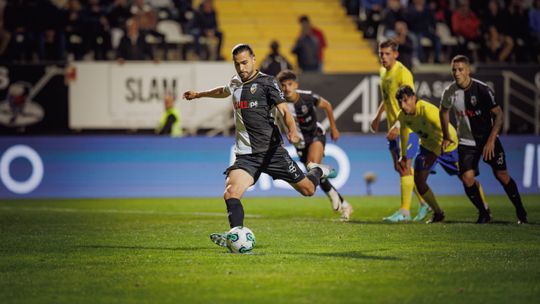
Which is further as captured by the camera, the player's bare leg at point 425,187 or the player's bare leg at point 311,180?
the player's bare leg at point 425,187

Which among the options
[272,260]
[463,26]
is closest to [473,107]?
[272,260]

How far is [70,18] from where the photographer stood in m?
25.6

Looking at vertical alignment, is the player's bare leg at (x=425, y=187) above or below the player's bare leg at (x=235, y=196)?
below

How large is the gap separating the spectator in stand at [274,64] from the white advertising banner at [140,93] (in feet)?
2.93

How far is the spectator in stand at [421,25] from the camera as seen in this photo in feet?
89.8

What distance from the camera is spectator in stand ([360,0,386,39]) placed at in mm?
29312

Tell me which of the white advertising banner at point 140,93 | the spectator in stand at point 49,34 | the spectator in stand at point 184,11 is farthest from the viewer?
the spectator in stand at point 184,11

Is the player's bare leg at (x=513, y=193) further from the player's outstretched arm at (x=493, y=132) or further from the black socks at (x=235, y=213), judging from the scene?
the black socks at (x=235, y=213)

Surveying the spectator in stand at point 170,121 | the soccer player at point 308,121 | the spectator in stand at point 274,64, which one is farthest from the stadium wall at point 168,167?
the soccer player at point 308,121

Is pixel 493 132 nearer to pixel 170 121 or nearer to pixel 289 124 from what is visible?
pixel 289 124

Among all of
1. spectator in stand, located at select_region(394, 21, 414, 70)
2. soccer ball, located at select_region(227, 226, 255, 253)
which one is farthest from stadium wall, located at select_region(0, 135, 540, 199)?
soccer ball, located at select_region(227, 226, 255, 253)

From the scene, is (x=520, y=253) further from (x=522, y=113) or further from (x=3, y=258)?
(x=522, y=113)

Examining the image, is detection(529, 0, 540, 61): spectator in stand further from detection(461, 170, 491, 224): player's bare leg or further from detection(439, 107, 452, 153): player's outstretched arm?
detection(439, 107, 452, 153): player's outstretched arm

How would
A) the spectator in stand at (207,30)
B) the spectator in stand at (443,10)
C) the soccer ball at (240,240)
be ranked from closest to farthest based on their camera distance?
the soccer ball at (240,240) < the spectator in stand at (207,30) < the spectator in stand at (443,10)
